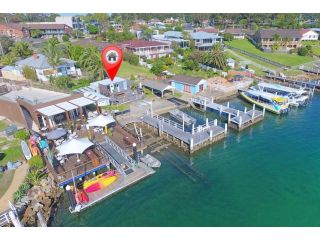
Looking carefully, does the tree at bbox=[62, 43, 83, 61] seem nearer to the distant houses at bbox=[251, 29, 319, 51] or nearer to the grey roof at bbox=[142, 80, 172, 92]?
the grey roof at bbox=[142, 80, 172, 92]

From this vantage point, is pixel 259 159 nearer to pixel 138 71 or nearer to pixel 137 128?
pixel 137 128

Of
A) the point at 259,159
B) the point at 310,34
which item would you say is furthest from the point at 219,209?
the point at 310,34

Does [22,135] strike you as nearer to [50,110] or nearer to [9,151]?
[9,151]

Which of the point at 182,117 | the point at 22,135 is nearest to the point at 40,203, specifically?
the point at 22,135

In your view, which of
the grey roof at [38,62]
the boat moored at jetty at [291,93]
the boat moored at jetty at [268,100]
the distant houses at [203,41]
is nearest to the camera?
the boat moored at jetty at [268,100]

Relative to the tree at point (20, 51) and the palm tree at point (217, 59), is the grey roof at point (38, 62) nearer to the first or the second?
the tree at point (20, 51)

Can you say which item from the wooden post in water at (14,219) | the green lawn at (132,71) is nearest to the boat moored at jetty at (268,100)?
the green lawn at (132,71)
